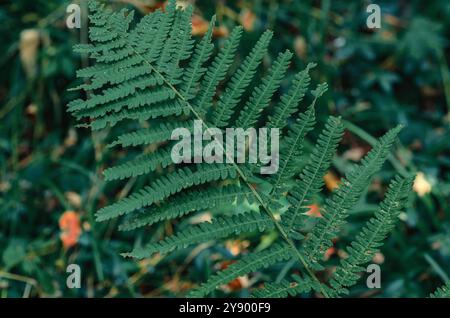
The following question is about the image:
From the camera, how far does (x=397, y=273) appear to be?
204cm

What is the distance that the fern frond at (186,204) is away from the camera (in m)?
1.12

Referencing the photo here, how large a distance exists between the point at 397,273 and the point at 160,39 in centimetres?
131

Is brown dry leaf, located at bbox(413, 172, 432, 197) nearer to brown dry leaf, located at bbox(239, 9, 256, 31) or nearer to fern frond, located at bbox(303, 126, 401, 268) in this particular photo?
brown dry leaf, located at bbox(239, 9, 256, 31)

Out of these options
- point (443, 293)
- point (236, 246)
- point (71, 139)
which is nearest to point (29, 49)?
point (71, 139)

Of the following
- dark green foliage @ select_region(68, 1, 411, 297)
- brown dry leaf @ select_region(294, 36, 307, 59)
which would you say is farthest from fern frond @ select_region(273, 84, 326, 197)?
brown dry leaf @ select_region(294, 36, 307, 59)

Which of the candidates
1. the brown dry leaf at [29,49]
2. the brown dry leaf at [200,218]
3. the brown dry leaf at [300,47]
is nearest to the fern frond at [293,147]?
the brown dry leaf at [200,218]

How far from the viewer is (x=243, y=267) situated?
1.12 meters

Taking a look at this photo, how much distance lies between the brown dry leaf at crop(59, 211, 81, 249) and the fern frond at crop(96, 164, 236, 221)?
1.08m

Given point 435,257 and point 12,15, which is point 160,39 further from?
point 12,15

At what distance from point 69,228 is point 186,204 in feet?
3.80

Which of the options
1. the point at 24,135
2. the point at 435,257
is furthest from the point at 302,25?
the point at 24,135

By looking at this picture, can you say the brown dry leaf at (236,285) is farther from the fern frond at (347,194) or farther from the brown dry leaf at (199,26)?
the brown dry leaf at (199,26)

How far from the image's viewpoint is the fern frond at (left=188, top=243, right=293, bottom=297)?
3.58 ft

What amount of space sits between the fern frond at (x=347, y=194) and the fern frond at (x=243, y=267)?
0.08 m
